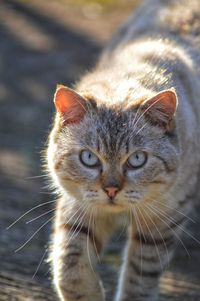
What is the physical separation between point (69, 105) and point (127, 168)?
407 mm

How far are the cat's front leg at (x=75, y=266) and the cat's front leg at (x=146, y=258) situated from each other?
0.65ft

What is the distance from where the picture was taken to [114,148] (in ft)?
11.6

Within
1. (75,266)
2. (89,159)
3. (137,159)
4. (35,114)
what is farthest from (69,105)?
(35,114)

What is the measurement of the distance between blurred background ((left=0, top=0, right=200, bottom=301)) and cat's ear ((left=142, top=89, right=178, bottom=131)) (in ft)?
2.76

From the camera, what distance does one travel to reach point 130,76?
403cm

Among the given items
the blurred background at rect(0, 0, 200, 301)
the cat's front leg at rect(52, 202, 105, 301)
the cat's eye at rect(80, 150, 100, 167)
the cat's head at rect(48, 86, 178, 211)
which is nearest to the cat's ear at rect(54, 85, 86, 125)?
the cat's head at rect(48, 86, 178, 211)

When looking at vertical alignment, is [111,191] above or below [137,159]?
below

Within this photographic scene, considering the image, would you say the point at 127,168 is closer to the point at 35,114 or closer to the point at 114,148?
the point at 114,148

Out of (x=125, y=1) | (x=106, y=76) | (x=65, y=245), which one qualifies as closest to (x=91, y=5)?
(x=125, y=1)

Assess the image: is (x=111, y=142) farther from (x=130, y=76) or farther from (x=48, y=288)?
(x=48, y=288)

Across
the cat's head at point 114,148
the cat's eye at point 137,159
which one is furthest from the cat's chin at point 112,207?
the cat's eye at point 137,159

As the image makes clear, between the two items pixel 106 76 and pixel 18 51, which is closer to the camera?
pixel 106 76

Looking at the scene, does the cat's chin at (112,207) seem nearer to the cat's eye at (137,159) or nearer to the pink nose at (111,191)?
the pink nose at (111,191)

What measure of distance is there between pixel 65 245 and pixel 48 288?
1.39ft
